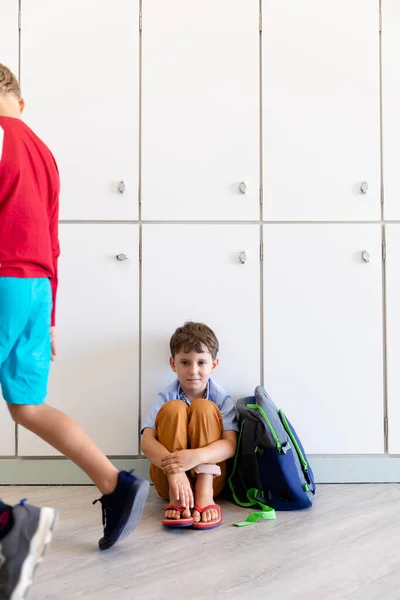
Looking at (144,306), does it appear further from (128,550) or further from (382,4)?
(382,4)

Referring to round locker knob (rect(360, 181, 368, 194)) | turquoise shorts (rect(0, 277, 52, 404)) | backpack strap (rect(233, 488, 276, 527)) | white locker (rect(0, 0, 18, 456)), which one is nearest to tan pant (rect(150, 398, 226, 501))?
backpack strap (rect(233, 488, 276, 527))

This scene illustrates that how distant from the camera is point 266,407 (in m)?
1.83

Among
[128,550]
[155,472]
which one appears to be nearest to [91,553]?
[128,550]

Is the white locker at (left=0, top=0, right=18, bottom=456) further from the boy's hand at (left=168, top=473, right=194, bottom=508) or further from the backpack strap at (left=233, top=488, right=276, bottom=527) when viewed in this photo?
the backpack strap at (left=233, top=488, right=276, bottom=527)

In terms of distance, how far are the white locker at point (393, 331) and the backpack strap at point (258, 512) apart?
1.86 feet

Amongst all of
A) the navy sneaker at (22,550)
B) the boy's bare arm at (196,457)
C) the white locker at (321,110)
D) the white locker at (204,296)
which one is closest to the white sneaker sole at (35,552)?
the navy sneaker at (22,550)

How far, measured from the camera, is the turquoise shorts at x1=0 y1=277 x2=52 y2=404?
1273mm

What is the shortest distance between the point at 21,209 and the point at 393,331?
54.2 inches

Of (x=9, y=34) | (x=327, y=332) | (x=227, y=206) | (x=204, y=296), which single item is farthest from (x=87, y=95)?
(x=327, y=332)

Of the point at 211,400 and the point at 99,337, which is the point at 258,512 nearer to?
the point at 211,400

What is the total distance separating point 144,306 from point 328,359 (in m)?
0.69

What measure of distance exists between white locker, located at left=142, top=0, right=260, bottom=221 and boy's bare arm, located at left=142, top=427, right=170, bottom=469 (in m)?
0.75

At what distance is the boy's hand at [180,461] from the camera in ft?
5.42

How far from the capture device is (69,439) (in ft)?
4.40
